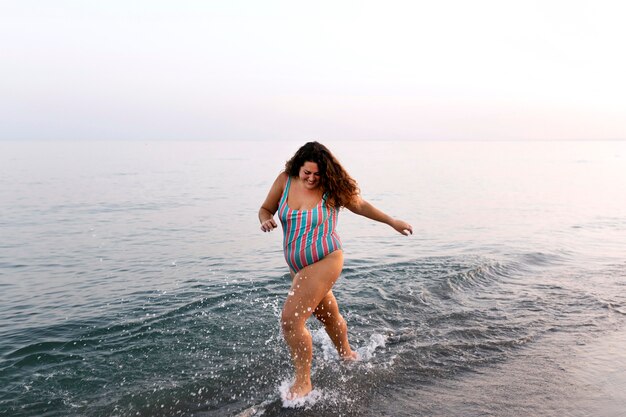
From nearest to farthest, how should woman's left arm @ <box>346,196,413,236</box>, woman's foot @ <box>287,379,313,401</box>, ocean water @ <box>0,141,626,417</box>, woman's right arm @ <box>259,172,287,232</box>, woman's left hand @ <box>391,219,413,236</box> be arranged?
woman's foot @ <box>287,379,313,401</box> → ocean water @ <box>0,141,626,417</box> → woman's right arm @ <box>259,172,287,232</box> → woman's left arm @ <box>346,196,413,236</box> → woman's left hand @ <box>391,219,413,236</box>

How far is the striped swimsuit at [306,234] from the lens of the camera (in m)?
5.56

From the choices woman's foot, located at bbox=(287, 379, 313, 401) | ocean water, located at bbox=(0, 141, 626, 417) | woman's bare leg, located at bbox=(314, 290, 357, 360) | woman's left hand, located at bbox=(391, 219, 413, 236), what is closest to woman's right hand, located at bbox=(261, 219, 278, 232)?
woman's bare leg, located at bbox=(314, 290, 357, 360)

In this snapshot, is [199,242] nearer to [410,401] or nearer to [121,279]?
[121,279]

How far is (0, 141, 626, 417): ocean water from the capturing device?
222 inches

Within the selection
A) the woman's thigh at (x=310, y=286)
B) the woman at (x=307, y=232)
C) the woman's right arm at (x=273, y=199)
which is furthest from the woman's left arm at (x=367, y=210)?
the woman's right arm at (x=273, y=199)

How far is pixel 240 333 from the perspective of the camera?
7.53 m

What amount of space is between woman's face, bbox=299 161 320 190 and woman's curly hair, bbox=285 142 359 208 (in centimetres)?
4

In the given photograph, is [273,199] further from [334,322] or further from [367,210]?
[334,322]

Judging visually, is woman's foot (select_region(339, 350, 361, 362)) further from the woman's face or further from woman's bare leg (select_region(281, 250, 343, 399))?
the woman's face

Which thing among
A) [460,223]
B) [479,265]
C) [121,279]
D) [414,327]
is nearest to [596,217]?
[460,223]

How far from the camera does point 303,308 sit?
5438 mm

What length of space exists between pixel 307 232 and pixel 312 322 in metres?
2.91

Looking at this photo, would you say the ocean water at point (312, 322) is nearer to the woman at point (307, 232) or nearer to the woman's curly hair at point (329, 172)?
the woman at point (307, 232)

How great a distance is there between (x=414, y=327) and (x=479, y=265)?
449 cm
